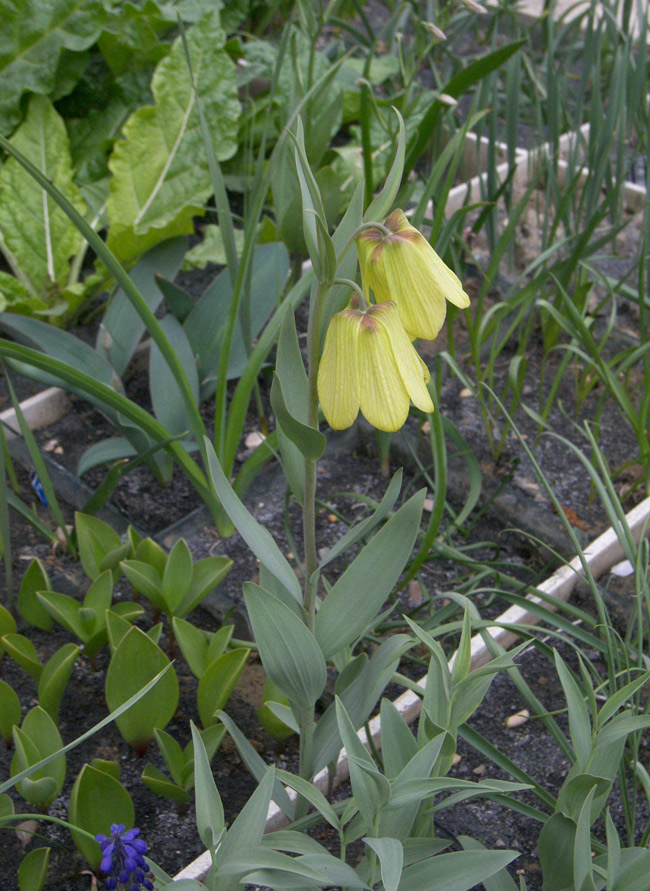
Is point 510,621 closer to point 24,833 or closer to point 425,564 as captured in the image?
point 425,564

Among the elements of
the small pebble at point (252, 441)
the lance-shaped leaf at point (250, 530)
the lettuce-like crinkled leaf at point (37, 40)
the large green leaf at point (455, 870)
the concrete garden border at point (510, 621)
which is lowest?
the concrete garden border at point (510, 621)

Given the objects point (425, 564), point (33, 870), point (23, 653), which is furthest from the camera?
point (425, 564)

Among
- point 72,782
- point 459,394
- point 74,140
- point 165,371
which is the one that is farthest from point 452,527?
point 74,140

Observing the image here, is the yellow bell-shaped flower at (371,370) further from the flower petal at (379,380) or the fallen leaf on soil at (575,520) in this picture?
the fallen leaf on soil at (575,520)

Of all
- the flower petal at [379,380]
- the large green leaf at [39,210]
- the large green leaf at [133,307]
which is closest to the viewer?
the flower petal at [379,380]

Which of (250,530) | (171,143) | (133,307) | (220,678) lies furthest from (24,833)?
(171,143)

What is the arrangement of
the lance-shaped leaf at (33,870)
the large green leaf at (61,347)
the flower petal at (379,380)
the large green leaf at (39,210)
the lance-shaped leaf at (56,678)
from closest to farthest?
1. the flower petal at (379,380)
2. the lance-shaped leaf at (33,870)
3. the lance-shaped leaf at (56,678)
4. the large green leaf at (61,347)
5. the large green leaf at (39,210)

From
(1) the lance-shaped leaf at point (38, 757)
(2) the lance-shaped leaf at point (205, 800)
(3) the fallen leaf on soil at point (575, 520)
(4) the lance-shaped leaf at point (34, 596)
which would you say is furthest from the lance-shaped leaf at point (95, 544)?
(3) the fallen leaf on soil at point (575, 520)

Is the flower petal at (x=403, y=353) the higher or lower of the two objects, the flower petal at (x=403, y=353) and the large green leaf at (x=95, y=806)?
the higher
